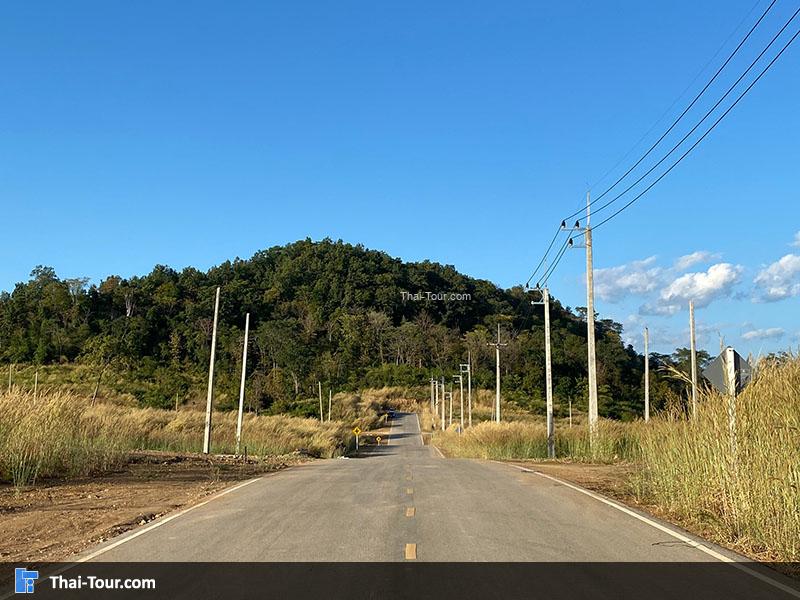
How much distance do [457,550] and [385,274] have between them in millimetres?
140874

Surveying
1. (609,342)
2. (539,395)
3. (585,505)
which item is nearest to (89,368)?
(539,395)

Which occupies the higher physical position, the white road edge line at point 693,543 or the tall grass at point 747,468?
the tall grass at point 747,468

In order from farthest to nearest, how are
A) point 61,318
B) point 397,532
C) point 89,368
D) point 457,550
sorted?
point 61,318 < point 89,368 < point 397,532 < point 457,550

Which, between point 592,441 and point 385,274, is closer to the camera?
point 592,441

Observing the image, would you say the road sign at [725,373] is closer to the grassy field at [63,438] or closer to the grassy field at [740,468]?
the grassy field at [740,468]

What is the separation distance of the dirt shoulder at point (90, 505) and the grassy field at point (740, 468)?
938cm

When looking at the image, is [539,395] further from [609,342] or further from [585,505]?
[585,505]

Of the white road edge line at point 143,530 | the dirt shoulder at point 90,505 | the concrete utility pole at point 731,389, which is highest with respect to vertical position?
the concrete utility pole at point 731,389

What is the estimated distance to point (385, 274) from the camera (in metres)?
150

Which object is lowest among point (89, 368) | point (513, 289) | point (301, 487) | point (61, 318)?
point (301, 487)

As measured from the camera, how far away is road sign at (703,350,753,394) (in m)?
11.6
